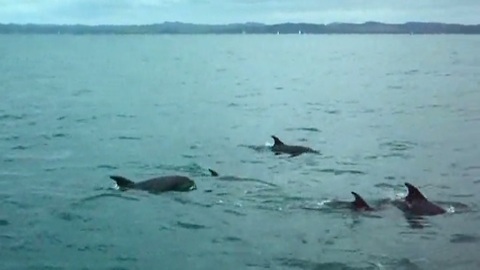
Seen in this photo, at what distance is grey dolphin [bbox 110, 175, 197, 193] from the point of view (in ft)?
23.6

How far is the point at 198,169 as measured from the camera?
8.11 metres

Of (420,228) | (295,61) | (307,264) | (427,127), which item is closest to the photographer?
(307,264)

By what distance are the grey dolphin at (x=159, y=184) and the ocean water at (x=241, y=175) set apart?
120 millimetres

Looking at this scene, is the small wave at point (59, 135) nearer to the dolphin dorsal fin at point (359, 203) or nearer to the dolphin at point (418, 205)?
the dolphin dorsal fin at point (359, 203)

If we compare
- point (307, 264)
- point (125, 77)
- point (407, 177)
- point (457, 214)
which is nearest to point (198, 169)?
point (407, 177)

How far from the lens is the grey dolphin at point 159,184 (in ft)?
23.6

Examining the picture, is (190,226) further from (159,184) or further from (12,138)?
(12,138)

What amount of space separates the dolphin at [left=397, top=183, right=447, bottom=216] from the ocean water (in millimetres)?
92

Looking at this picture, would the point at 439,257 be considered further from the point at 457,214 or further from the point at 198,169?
the point at 198,169

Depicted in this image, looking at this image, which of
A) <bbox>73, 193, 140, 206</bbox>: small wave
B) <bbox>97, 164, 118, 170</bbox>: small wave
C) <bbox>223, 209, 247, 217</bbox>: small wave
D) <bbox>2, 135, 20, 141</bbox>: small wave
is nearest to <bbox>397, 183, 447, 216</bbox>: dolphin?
<bbox>223, 209, 247, 217</bbox>: small wave

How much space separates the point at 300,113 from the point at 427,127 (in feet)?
9.22

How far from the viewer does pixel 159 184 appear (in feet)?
23.7

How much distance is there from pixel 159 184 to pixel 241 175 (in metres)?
0.91

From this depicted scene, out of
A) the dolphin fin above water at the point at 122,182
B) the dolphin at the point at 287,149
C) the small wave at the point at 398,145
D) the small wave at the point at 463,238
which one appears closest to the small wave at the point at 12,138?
the dolphin at the point at 287,149
